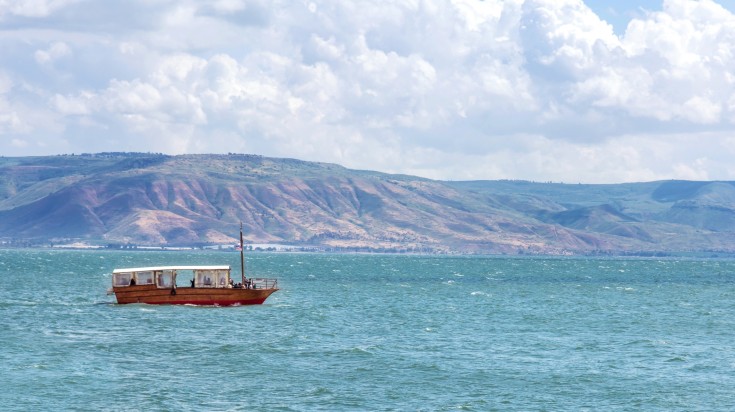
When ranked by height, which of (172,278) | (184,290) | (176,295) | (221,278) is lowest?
(176,295)

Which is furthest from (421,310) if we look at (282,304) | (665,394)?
(665,394)

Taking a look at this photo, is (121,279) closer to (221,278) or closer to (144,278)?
(144,278)

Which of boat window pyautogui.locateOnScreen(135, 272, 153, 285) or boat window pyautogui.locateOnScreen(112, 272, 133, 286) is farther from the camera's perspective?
boat window pyautogui.locateOnScreen(135, 272, 153, 285)

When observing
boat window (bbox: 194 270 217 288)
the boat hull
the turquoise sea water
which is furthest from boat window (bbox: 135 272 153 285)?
boat window (bbox: 194 270 217 288)

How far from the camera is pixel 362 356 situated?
75.1 meters

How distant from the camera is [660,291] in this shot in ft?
556

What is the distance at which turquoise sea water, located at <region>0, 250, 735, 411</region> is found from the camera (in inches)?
2344

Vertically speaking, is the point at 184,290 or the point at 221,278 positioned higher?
the point at 221,278

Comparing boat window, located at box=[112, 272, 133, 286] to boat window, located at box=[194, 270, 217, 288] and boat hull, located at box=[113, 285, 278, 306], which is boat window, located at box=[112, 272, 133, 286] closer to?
boat hull, located at box=[113, 285, 278, 306]

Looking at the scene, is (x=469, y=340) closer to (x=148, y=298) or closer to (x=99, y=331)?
(x=99, y=331)

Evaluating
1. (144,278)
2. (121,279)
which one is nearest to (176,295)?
(144,278)

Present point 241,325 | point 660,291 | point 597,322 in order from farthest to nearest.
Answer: point 660,291, point 597,322, point 241,325

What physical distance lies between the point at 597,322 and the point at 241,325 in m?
34.5

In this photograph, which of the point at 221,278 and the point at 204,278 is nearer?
the point at 204,278
